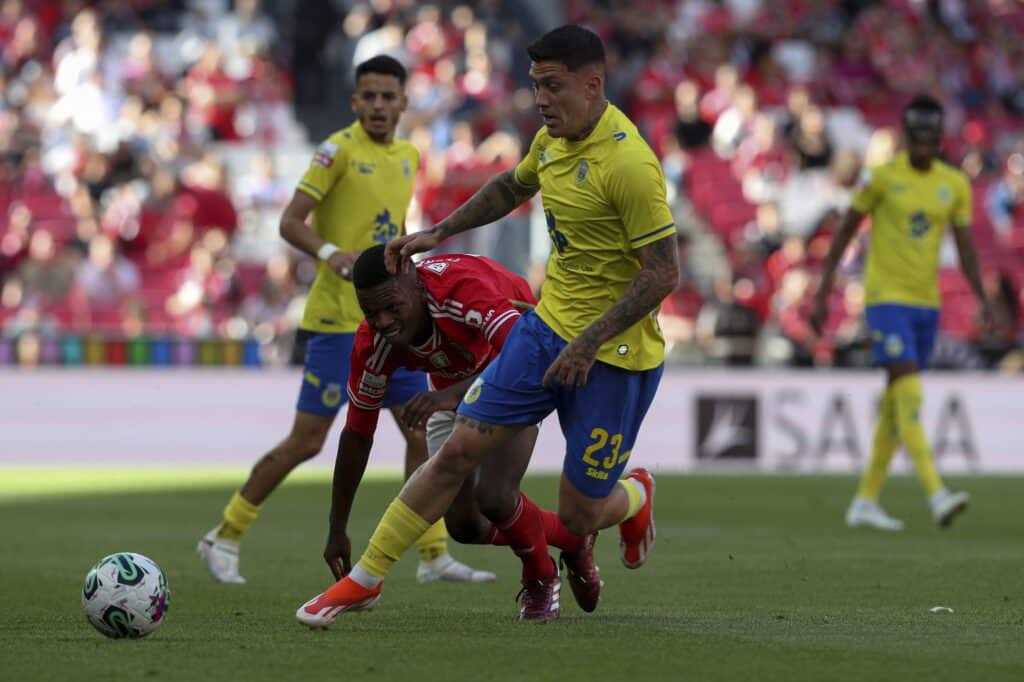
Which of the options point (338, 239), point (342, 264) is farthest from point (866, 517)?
point (342, 264)

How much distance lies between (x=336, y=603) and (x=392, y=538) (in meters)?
0.32

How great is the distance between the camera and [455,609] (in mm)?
8094

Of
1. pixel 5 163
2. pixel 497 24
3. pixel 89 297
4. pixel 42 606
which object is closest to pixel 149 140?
pixel 5 163

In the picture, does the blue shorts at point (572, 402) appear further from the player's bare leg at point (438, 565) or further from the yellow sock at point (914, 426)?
the yellow sock at point (914, 426)

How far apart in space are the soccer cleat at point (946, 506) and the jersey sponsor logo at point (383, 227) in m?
4.73

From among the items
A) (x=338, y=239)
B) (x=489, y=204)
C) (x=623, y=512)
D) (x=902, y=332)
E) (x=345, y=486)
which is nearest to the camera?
(x=345, y=486)

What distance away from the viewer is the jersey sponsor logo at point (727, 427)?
19797mm

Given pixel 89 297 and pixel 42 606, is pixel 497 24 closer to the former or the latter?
pixel 89 297

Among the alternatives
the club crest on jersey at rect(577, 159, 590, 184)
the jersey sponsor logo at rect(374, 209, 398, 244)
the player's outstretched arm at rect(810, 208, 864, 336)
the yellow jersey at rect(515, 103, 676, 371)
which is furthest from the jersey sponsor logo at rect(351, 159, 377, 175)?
the player's outstretched arm at rect(810, 208, 864, 336)

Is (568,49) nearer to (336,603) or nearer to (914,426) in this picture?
(336,603)

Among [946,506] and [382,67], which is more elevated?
[382,67]

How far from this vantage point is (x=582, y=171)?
7117 mm

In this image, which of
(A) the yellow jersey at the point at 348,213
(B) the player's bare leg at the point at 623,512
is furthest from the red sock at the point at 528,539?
(A) the yellow jersey at the point at 348,213

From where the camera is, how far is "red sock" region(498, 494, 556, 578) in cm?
768
